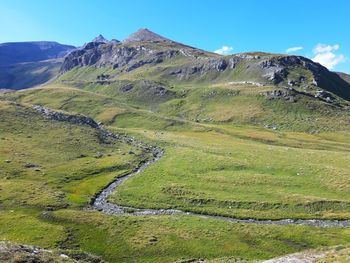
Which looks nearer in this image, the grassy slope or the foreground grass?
the foreground grass

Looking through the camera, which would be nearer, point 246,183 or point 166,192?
point 166,192

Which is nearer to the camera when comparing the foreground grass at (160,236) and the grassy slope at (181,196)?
the foreground grass at (160,236)

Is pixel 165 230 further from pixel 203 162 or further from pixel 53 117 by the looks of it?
pixel 53 117

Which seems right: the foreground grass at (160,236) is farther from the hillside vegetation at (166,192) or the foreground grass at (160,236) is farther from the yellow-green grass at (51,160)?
the yellow-green grass at (51,160)

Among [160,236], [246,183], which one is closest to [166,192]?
[246,183]

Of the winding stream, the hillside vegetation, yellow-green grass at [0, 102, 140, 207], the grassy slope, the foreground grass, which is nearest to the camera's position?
the foreground grass

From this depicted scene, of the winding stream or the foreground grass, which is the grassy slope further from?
the winding stream

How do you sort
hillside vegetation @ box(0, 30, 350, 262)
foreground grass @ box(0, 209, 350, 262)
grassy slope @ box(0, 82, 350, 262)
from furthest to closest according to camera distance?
grassy slope @ box(0, 82, 350, 262) → hillside vegetation @ box(0, 30, 350, 262) → foreground grass @ box(0, 209, 350, 262)

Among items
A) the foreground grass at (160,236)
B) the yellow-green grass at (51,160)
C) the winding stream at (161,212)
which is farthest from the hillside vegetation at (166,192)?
the winding stream at (161,212)

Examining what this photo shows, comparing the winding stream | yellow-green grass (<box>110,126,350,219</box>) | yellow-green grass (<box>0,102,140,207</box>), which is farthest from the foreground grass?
yellow-green grass (<box>0,102,140,207</box>)

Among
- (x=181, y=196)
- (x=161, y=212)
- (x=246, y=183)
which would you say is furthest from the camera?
(x=246, y=183)

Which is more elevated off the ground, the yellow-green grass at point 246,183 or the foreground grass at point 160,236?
the yellow-green grass at point 246,183

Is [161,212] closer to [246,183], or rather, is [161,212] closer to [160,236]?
[160,236]

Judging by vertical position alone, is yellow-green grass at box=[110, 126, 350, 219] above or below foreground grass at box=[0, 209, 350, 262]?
above
